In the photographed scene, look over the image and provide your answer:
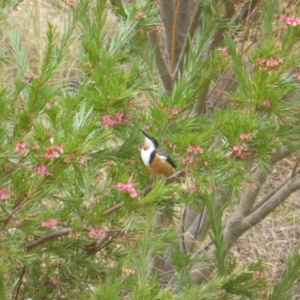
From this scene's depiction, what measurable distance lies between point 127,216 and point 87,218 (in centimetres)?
9

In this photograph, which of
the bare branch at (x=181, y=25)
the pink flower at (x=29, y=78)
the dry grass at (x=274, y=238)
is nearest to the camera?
the pink flower at (x=29, y=78)

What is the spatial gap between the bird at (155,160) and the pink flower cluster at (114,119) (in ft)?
0.21

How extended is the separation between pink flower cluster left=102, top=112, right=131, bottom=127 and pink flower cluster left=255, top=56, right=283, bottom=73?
0.32 meters

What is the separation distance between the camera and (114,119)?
1.64 meters

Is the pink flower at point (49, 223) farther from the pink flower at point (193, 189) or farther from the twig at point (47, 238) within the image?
the pink flower at point (193, 189)

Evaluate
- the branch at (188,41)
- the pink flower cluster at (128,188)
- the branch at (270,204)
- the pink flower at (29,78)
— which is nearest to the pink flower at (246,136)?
the pink flower cluster at (128,188)

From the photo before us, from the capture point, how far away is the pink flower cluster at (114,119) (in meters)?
1.62

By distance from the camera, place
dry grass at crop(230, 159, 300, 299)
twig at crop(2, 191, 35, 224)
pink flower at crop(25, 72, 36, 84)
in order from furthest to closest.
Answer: dry grass at crop(230, 159, 300, 299)
pink flower at crop(25, 72, 36, 84)
twig at crop(2, 191, 35, 224)

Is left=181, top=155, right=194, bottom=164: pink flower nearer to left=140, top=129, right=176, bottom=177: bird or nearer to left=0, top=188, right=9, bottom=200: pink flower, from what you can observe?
left=140, top=129, right=176, bottom=177: bird

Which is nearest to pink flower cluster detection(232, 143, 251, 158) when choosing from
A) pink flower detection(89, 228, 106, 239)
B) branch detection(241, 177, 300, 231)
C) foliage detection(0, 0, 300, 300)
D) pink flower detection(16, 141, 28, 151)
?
foliage detection(0, 0, 300, 300)

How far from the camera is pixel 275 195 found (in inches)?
106

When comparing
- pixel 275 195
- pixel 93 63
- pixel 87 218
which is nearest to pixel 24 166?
pixel 87 218

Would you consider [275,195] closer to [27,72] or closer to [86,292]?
[86,292]

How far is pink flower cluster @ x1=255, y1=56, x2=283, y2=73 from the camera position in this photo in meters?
1.53
